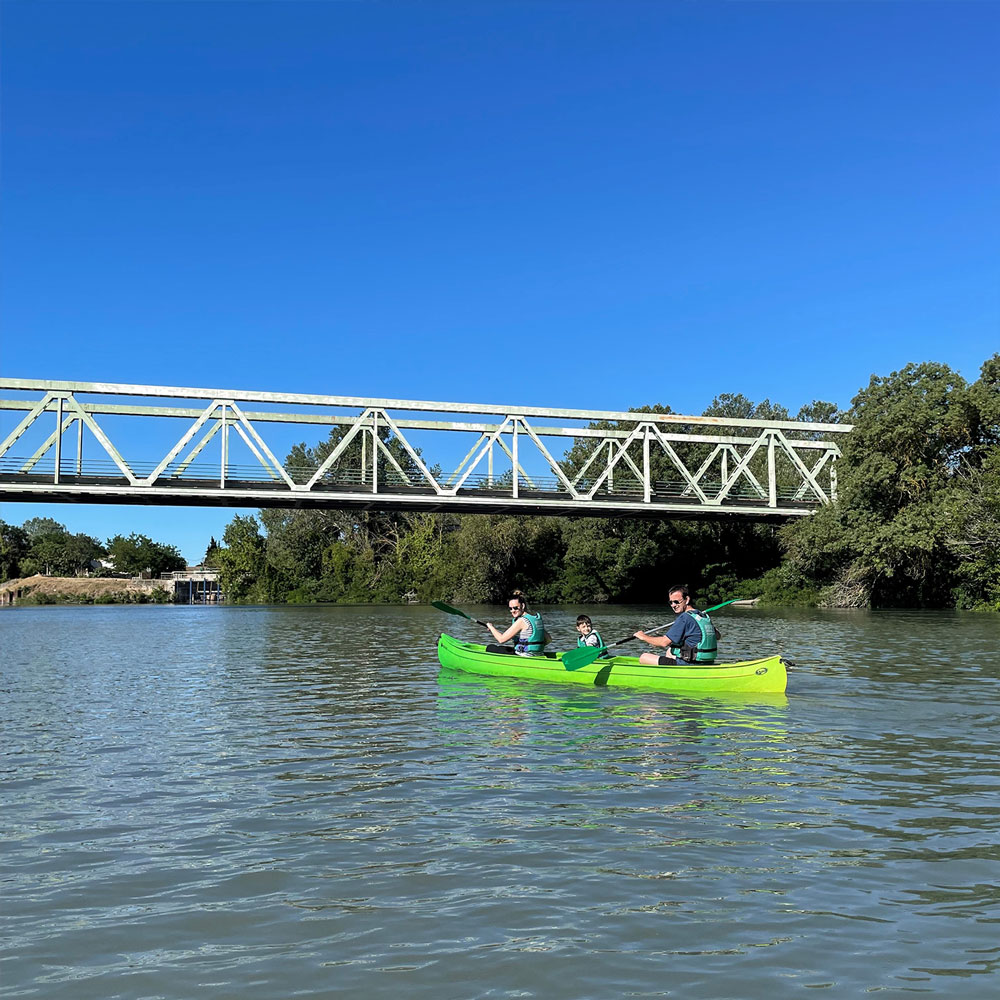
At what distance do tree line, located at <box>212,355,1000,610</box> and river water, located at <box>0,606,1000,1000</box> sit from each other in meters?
38.3

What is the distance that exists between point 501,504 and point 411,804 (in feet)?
158

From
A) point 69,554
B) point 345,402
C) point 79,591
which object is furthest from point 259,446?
point 69,554

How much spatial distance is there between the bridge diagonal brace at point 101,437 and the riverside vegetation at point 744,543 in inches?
1319

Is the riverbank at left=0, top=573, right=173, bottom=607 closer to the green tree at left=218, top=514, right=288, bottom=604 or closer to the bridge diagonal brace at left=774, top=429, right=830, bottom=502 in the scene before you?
A: the green tree at left=218, top=514, right=288, bottom=604

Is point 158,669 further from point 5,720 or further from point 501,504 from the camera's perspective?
point 501,504

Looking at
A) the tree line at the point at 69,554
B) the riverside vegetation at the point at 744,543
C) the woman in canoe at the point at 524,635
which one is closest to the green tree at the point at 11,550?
the tree line at the point at 69,554

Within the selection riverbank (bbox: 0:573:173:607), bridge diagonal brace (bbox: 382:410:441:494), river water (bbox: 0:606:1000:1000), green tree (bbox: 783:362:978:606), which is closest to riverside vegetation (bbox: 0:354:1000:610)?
green tree (bbox: 783:362:978:606)

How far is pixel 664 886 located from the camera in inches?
281

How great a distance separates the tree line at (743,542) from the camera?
52.7 meters

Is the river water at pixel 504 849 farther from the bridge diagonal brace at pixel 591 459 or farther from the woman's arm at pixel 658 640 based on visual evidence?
the bridge diagonal brace at pixel 591 459

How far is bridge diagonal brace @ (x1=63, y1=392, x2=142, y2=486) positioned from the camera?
5188cm

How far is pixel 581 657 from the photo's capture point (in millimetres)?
18938

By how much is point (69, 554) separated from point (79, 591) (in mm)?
33306

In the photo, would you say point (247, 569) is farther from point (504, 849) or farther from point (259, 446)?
point (504, 849)
